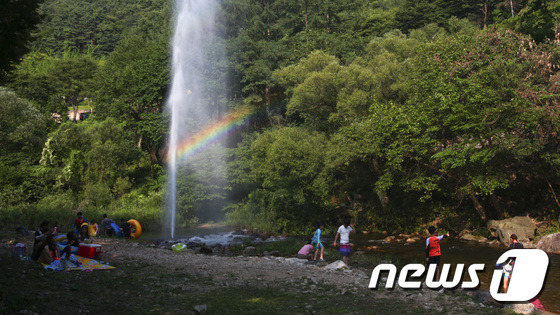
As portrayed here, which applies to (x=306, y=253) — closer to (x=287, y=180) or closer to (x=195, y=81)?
(x=287, y=180)

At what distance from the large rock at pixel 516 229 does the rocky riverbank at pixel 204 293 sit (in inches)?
554

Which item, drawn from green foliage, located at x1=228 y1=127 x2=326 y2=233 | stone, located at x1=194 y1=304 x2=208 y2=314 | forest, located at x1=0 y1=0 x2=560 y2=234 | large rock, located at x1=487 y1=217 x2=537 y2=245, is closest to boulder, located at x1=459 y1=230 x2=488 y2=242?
large rock, located at x1=487 y1=217 x2=537 y2=245

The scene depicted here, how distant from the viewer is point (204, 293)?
10789 millimetres

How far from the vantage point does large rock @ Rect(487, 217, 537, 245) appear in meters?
23.9

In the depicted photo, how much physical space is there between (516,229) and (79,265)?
23.2 metres

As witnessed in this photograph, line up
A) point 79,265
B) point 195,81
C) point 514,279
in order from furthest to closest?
point 195,81 → point 79,265 → point 514,279

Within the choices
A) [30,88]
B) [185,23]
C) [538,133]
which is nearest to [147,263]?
[538,133]

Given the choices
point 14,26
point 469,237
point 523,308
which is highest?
point 14,26

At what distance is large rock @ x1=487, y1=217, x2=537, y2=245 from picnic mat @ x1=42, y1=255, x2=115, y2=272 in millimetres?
21376

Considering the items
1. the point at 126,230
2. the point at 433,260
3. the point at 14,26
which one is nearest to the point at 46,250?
the point at 14,26

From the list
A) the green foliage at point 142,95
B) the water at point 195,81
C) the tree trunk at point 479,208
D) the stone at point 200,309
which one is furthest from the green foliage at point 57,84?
the stone at point 200,309

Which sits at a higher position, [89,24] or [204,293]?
[89,24]

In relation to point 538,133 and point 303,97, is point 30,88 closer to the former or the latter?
point 303,97

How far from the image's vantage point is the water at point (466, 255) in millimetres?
13812
